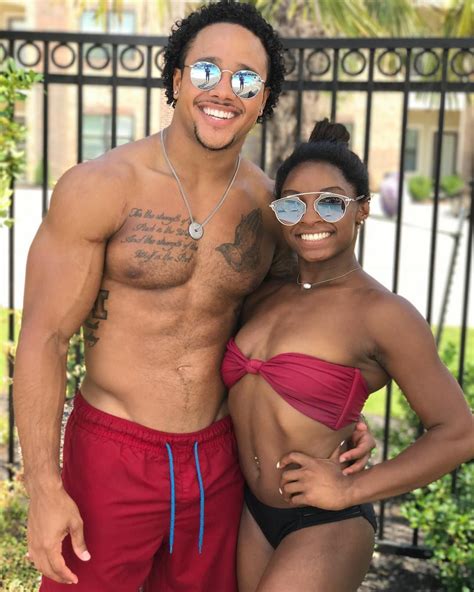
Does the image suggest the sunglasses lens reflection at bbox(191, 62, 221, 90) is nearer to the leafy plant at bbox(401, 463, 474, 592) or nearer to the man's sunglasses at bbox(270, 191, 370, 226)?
the man's sunglasses at bbox(270, 191, 370, 226)

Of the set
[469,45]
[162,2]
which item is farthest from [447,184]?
[469,45]

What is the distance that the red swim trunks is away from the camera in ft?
8.98

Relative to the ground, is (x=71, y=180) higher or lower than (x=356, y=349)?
higher

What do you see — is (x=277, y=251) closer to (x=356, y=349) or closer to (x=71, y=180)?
(x=356, y=349)

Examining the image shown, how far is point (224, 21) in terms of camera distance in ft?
8.89

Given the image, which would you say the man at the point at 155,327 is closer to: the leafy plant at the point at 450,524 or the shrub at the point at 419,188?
the leafy plant at the point at 450,524

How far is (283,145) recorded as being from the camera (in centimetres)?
763

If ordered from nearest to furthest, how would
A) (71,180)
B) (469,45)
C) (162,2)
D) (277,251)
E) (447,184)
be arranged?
1. (71,180)
2. (277,251)
3. (469,45)
4. (162,2)
5. (447,184)

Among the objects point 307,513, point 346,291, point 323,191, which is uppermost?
point 323,191

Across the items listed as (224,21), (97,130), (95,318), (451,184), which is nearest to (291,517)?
(95,318)

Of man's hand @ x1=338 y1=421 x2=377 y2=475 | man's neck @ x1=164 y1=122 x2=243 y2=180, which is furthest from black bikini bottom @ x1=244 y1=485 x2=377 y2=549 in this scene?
man's neck @ x1=164 y1=122 x2=243 y2=180

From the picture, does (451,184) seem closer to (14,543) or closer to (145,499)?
(14,543)

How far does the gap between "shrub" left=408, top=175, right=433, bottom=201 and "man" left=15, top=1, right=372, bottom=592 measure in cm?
3390

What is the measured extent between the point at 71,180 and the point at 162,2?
21.7ft
